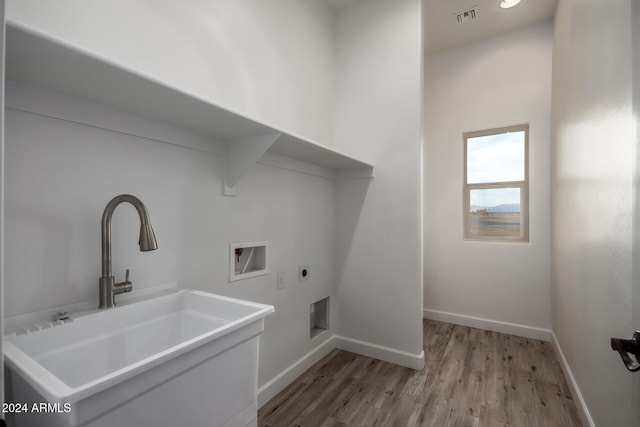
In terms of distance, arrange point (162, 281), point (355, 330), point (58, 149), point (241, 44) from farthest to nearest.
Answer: point (355, 330), point (241, 44), point (162, 281), point (58, 149)

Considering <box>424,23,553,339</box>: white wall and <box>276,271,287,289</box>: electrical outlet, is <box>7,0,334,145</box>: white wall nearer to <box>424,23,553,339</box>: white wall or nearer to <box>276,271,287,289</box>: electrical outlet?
<box>276,271,287,289</box>: electrical outlet

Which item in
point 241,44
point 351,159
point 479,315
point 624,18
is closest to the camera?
point 624,18

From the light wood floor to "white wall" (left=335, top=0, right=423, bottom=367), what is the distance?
0.24 m

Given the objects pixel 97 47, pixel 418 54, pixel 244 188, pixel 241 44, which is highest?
pixel 418 54

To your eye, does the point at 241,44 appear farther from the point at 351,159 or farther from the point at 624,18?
the point at 624,18

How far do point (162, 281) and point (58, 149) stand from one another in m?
0.62

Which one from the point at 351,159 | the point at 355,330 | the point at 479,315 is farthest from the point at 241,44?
the point at 479,315

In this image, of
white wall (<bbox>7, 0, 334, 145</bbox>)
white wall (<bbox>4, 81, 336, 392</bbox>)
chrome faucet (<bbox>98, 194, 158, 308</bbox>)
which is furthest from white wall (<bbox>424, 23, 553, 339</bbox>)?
chrome faucet (<bbox>98, 194, 158, 308</bbox>)

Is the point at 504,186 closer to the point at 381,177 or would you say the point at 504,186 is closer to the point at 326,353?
the point at 381,177

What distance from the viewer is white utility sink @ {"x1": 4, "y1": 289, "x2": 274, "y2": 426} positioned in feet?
2.01

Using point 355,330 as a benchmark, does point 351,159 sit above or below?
above

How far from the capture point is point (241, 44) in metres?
1.69

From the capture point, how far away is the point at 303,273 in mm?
2176

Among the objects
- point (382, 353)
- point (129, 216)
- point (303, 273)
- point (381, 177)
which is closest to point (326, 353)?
point (382, 353)
